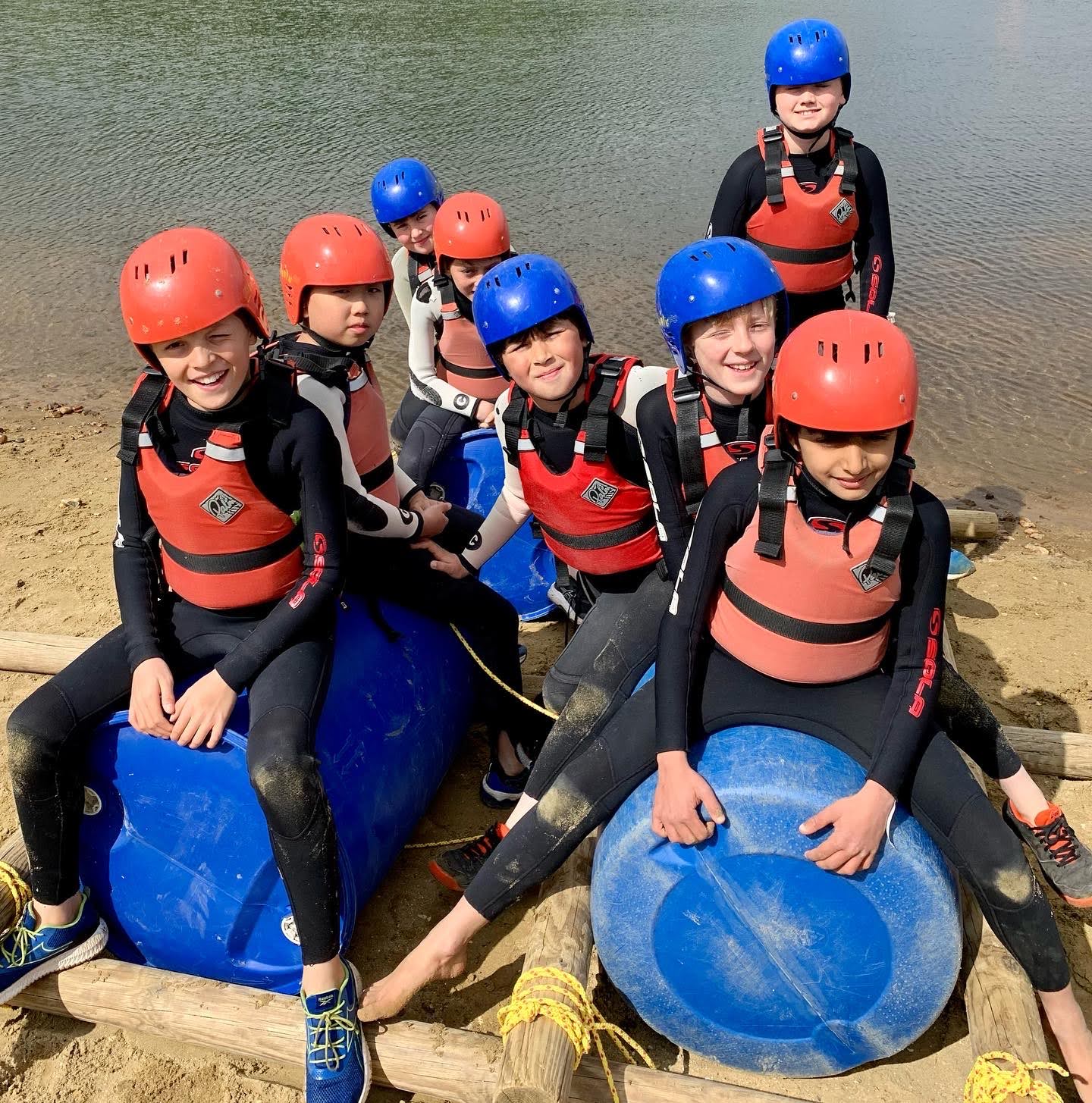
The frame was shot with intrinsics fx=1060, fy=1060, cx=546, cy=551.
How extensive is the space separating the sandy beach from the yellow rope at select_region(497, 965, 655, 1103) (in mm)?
477

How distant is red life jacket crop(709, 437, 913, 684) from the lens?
303 cm

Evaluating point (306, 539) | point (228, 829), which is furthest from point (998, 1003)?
point (306, 539)

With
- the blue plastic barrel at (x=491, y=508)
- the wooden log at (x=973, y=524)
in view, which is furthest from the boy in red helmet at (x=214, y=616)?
the wooden log at (x=973, y=524)

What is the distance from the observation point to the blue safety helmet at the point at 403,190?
607cm

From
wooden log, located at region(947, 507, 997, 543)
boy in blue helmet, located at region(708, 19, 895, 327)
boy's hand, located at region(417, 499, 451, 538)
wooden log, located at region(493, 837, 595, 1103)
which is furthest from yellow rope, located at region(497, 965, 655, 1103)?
wooden log, located at region(947, 507, 997, 543)

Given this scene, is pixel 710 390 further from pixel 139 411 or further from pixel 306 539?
pixel 139 411

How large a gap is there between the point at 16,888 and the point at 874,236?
490 centimetres

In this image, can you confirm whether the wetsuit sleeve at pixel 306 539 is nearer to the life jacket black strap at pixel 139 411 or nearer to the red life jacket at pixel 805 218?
the life jacket black strap at pixel 139 411

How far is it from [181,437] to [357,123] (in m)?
15.2

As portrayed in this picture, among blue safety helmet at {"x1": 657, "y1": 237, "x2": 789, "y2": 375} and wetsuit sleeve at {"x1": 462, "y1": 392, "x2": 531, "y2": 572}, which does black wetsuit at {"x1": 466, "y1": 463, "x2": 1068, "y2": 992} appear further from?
wetsuit sleeve at {"x1": 462, "y1": 392, "x2": 531, "y2": 572}

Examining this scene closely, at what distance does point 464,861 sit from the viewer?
4016 mm

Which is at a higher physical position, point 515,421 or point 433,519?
point 515,421

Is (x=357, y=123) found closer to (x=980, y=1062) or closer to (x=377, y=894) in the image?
(x=377, y=894)

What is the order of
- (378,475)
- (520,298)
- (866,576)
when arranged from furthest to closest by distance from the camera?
(378,475), (520,298), (866,576)
